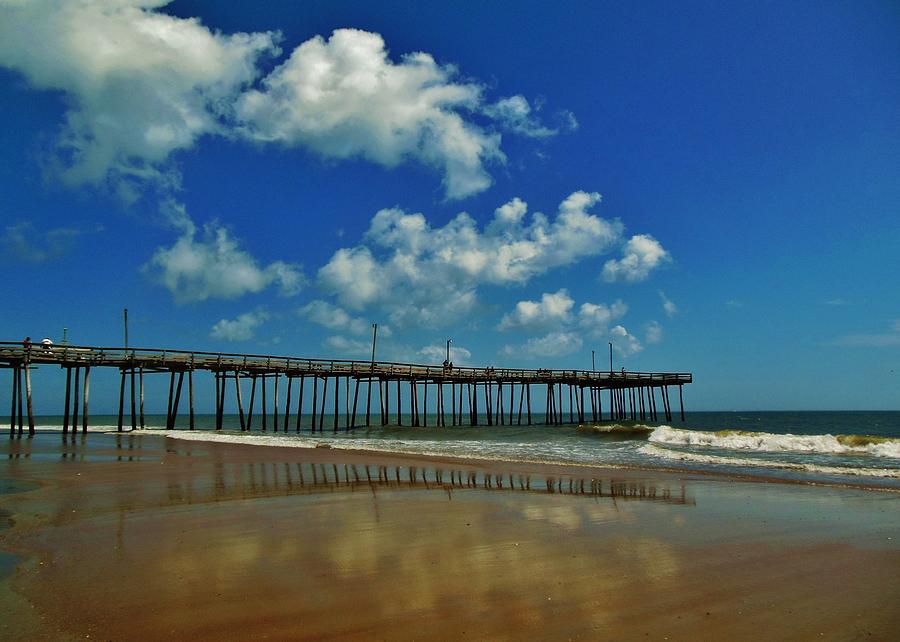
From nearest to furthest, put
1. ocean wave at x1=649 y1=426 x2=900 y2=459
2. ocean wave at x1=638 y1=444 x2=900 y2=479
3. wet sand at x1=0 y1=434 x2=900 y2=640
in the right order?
wet sand at x1=0 y1=434 x2=900 y2=640, ocean wave at x1=638 y1=444 x2=900 y2=479, ocean wave at x1=649 y1=426 x2=900 y2=459

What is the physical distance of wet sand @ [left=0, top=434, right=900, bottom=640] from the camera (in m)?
4.30

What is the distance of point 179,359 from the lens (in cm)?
3238

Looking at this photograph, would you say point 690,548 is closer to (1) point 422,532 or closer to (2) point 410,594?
(1) point 422,532

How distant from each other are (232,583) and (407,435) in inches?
1397

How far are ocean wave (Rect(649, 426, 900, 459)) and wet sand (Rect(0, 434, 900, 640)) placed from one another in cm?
1542

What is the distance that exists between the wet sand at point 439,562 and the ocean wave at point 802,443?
15.4 m

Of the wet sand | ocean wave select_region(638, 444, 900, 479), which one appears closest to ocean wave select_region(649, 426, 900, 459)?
ocean wave select_region(638, 444, 900, 479)

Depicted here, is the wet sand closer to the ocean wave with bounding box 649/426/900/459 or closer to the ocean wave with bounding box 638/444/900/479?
the ocean wave with bounding box 638/444/900/479

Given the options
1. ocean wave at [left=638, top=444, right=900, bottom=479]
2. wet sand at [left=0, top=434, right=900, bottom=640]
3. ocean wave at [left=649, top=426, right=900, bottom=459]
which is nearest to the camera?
wet sand at [left=0, top=434, right=900, bottom=640]

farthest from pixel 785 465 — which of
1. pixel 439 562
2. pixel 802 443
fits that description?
pixel 439 562

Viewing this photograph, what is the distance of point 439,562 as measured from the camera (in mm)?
5930

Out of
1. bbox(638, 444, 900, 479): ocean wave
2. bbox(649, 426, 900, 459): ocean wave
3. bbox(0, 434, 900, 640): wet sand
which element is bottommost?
bbox(649, 426, 900, 459): ocean wave

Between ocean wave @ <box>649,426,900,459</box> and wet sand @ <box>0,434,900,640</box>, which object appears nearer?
wet sand @ <box>0,434,900,640</box>

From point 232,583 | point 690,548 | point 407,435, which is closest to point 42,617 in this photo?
point 232,583
